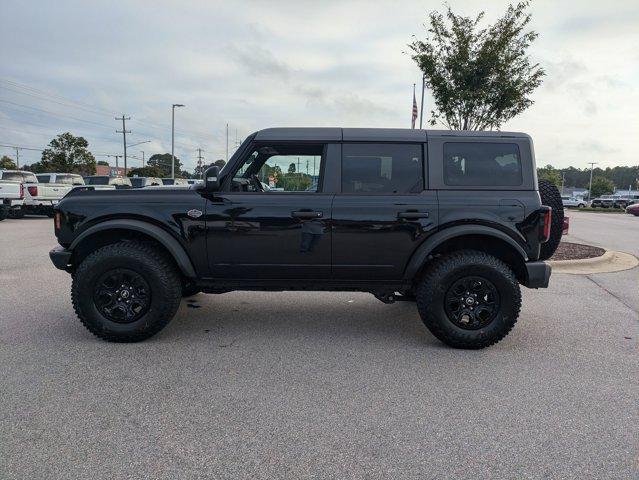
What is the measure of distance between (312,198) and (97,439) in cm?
236

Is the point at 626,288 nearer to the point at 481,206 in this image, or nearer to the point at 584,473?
the point at 481,206

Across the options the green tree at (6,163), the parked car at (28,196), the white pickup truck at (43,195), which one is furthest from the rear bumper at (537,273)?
the green tree at (6,163)

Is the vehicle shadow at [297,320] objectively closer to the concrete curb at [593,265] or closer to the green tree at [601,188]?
the concrete curb at [593,265]

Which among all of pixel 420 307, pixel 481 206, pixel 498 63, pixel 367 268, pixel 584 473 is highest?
pixel 498 63

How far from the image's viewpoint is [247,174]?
4168mm

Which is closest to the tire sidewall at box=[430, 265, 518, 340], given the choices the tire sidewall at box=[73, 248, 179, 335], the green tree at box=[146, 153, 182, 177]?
the tire sidewall at box=[73, 248, 179, 335]

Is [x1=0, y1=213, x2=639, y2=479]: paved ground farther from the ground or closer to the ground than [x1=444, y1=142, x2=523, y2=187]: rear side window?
closer to the ground

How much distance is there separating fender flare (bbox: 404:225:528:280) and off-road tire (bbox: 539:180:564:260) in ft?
2.92

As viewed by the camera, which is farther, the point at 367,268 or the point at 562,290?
the point at 562,290

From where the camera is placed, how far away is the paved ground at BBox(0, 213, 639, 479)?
2.34 meters

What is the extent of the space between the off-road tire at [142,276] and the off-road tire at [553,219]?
3.64 m

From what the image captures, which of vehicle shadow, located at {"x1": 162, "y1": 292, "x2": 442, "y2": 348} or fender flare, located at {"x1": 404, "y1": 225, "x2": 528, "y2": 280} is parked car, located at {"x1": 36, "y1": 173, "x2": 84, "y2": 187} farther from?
fender flare, located at {"x1": 404, "y1": 225, "x2": 528, "y2": 280}

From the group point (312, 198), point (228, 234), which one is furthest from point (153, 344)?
point (312, 198)

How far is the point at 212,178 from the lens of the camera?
3846 mm
